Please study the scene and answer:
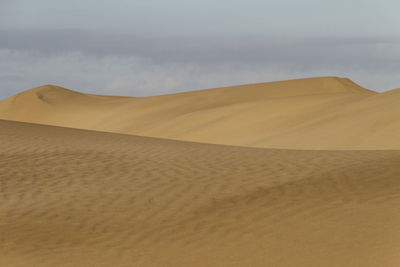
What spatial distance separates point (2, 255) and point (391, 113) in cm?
1938

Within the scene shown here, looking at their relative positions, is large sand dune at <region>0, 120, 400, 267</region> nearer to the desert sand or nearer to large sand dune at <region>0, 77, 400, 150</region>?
the desert sand

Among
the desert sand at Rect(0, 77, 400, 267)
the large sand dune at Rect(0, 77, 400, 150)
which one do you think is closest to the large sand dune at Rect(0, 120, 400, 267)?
the desert sand at Rect(0, 77, 400, 267)

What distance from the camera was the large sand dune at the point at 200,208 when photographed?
22.3ft

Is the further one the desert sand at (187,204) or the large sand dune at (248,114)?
the large sand dune at (248,114)

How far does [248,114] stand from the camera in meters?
34.5

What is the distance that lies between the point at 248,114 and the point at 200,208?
85.2ft

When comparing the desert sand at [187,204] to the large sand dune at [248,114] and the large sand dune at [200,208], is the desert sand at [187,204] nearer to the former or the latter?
the large sand dune at [200,208]

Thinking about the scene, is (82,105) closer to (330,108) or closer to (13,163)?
(330,108)

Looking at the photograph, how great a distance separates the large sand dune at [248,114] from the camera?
22719mm

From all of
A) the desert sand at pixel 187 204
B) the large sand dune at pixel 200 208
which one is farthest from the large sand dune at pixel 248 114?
the large sand dune at pixel 200 208

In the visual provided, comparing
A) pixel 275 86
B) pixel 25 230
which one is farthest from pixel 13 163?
pixel 275 86

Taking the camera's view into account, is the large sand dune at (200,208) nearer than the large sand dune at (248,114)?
Yes

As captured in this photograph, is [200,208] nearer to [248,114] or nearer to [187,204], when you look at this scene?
[187,204]

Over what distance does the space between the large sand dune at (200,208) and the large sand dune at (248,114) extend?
8.93 meters
